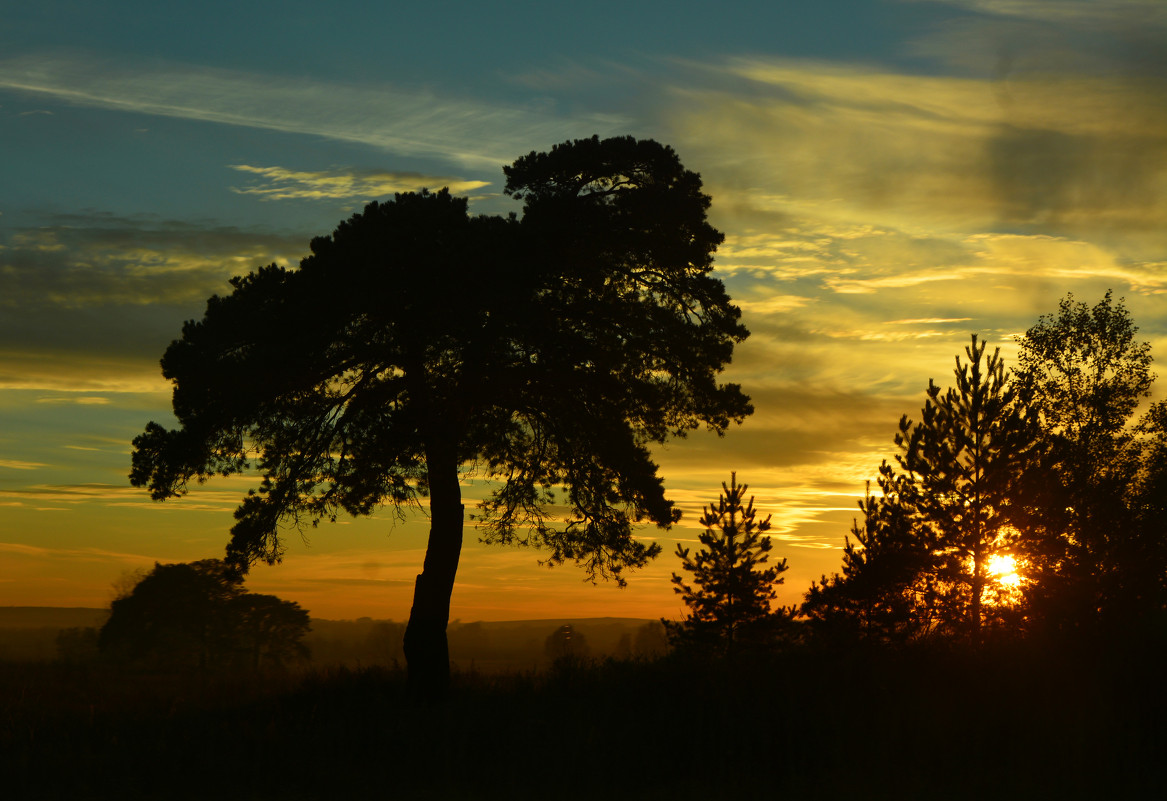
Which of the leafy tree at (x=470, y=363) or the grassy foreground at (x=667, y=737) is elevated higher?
the leafy tree at (x=470, y=363)

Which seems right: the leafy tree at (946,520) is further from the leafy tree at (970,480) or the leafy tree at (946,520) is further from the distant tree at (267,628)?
the distant tree at (267,628)

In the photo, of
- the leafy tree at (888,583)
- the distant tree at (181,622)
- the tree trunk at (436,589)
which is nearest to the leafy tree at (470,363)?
the tree trunk at (436,589)

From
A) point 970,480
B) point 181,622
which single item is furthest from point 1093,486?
point 181,622

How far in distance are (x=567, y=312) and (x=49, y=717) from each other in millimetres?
10500

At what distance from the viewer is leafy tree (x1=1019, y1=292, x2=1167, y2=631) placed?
2292 centimetres

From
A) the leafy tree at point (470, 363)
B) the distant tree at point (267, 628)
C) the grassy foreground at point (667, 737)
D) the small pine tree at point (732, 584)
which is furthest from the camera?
the distant tree at point (267, 628)

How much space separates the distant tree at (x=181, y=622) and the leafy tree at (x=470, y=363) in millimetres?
40709

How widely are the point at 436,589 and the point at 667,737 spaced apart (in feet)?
21.0

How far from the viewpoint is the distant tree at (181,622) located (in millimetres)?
54031

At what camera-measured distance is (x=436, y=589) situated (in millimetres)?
17578

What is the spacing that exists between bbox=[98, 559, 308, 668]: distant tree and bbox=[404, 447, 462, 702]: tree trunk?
40588 millimetres

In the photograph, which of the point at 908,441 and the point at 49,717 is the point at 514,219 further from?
the point at 908,441

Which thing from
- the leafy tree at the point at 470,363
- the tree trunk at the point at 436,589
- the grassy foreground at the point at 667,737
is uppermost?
the leafy tree at the point at 470,363

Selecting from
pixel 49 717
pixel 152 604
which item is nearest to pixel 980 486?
pixel 49 717
